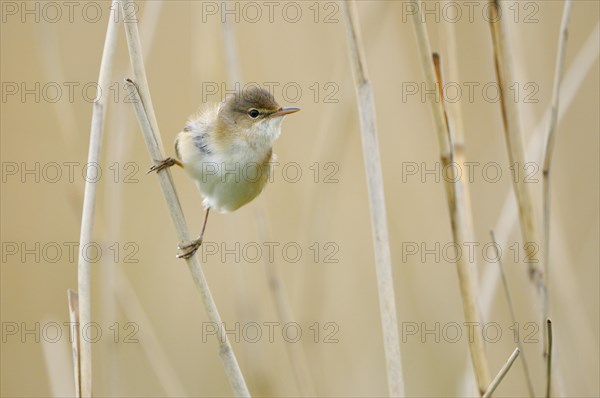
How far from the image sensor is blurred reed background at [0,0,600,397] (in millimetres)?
2865

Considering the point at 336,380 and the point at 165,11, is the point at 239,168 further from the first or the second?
the point at 165,11

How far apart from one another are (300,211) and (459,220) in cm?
182

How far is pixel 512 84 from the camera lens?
2.06 metres

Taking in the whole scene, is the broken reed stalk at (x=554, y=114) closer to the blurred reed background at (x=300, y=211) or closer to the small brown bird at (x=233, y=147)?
the blurred reed background at (x=300, y=211)

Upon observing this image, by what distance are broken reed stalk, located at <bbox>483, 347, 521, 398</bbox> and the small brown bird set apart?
3.77ft

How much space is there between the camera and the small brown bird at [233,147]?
2.61 metres

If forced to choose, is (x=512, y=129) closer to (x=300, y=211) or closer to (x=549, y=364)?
(x=549, y=364)

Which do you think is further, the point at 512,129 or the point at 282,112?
the point at 282,112

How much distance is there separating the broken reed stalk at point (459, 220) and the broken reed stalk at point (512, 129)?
17cm

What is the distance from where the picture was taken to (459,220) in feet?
6.72

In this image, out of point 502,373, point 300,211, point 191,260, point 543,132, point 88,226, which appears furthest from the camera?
point 300,211

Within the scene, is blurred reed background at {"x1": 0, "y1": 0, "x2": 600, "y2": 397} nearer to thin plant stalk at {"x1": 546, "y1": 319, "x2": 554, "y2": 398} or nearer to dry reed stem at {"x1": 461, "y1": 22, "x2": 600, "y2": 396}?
dry reed stem at {"x1": 461, "y1": 22, "x2": 600, "y2": 396}

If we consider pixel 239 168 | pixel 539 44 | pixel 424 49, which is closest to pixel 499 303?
pixel 539 44

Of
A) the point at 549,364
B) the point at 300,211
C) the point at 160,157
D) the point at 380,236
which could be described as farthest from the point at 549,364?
the point at 300,211
